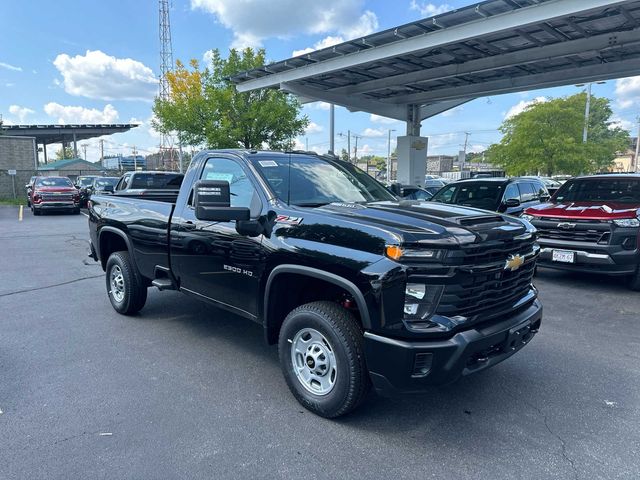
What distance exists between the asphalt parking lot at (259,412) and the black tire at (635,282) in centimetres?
141

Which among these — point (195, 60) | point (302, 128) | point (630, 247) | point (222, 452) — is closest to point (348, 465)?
point (222, 452)

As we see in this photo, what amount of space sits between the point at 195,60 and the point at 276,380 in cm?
2991

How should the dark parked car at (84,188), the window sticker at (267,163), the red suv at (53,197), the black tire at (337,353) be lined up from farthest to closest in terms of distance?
the dark parked car at (84,188) < the red suv at (53,197) < the window sticker at (267,163) < the black tire at (337,353)

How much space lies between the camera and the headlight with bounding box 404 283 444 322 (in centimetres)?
289

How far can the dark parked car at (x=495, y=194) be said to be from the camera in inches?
372

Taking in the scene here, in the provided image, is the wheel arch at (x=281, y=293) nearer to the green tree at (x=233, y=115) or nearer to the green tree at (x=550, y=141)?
the green tree at (x=233, y=115)

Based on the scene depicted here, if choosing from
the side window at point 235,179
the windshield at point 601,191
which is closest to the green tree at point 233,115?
the windshield at point 601,191

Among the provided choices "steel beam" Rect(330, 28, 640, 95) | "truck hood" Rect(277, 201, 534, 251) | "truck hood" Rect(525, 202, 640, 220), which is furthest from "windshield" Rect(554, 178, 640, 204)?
"truck hood" Rect(277, 201, 534, 251)

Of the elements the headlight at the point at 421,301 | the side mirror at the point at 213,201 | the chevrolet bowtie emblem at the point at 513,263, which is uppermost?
the side mirror at the point at 213,201

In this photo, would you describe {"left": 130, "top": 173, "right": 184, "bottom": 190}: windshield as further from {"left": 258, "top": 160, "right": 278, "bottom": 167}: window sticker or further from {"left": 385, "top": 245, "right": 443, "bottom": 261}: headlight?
{"left": 385, "top": 245, "right": 443, "bottom": 261}: headlight

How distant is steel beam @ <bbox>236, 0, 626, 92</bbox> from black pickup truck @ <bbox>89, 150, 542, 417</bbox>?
22.1ft

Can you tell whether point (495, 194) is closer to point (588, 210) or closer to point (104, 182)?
point (588, 210)

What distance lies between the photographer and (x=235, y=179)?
427 cm

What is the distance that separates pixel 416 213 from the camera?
11.4 ft
